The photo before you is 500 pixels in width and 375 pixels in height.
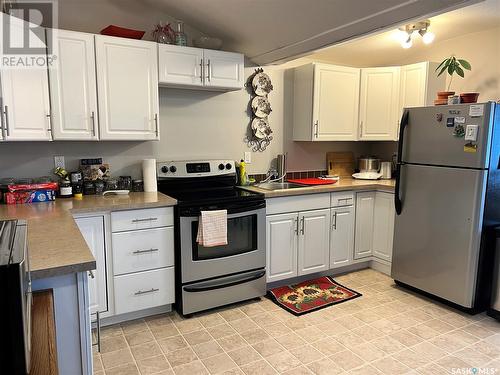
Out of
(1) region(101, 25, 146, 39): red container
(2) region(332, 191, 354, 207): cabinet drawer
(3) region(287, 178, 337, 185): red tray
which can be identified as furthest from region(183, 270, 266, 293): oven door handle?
(1) region(101, 25, 146, 39): red container

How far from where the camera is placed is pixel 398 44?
3691 millimetres

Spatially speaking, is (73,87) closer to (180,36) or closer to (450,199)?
(180,36)

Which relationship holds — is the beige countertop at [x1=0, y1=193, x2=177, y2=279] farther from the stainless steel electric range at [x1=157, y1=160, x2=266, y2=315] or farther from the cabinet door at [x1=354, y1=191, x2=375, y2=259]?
the cabinet door at [x1=354, y1=191, x2=375, y2=259]

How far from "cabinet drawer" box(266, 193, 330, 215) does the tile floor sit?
0.79 metres

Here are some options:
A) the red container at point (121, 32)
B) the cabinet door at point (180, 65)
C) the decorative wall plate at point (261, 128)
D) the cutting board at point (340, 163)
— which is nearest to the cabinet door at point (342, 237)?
the cutting board at point (340, 163)

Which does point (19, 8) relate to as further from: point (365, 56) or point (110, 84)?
point (365, 56)

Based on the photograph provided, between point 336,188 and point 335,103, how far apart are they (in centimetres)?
94

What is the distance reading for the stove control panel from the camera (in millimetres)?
3113

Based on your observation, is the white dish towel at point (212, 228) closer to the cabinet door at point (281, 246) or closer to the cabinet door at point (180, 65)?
the cabinet door at point (281, 246)

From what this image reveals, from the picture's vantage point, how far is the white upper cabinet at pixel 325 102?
3.63 meters

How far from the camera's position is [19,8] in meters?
2.54

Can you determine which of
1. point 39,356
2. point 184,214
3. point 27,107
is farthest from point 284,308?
point 27,107

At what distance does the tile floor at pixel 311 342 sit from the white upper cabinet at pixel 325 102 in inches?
67.0

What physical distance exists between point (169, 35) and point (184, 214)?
1.48 m
